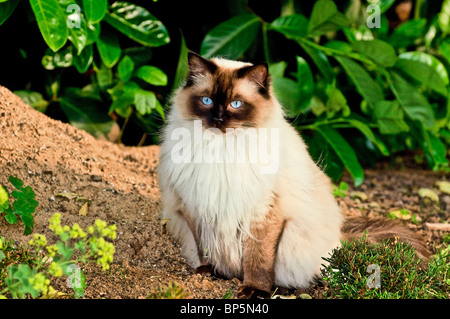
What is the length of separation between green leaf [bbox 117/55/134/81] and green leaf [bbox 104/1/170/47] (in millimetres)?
226

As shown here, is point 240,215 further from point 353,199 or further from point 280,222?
point 353,199

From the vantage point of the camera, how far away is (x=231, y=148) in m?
2.87

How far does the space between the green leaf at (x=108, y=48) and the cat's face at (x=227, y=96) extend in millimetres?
1411

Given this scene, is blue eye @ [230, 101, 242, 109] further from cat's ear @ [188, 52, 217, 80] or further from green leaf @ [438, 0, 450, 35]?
green leaf @ [438, 0, 450, 35]

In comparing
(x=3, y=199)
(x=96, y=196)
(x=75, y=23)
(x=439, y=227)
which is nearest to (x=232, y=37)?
(x=75, y=23)

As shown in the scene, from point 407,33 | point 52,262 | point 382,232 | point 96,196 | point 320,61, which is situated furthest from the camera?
point 407,33

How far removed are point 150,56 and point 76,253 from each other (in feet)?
6.99

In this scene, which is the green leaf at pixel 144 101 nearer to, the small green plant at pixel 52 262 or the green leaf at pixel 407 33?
the small green plant at pixel 52 262

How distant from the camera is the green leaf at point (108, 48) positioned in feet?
13.6

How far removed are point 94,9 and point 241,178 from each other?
1735mm

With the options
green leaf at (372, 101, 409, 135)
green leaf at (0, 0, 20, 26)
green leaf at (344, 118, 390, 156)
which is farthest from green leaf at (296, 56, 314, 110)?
green leaf at (0, 0, 20, 26)

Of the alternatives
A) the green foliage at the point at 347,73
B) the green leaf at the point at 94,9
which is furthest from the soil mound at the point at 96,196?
the green foliage at the point at 347,73

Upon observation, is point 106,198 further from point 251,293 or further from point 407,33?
point 407,33

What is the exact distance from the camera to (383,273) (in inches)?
108
